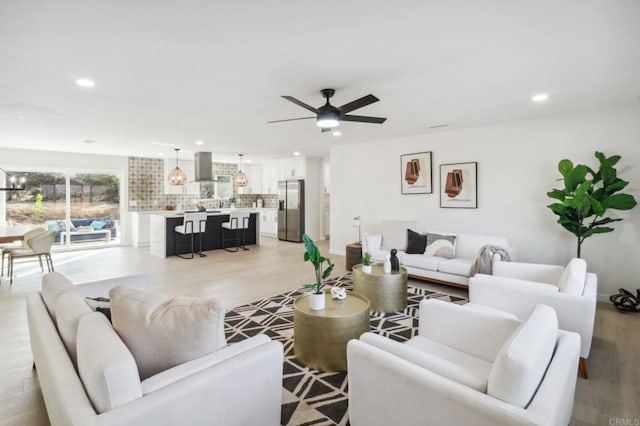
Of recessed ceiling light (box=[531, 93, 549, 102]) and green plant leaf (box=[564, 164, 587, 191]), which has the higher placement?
recessed ceiling light (box=[531, 93, 549, 102])

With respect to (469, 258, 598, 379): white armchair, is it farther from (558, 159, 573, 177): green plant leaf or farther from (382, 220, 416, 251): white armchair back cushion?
(382, 220, 416, 251): white armchair back cushion

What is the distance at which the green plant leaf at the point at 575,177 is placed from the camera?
12.6 ft

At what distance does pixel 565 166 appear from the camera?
13.3 ft

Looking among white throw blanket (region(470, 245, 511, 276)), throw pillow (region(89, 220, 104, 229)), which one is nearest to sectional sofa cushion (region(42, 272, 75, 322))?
white throw blanket (region(470, 245, 511, 276))

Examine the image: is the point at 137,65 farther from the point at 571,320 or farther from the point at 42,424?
the point at 571,320

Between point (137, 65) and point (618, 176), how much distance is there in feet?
18.9

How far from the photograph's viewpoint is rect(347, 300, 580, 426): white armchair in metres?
1.19

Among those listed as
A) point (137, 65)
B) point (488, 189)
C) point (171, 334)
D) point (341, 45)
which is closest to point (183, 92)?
point (137, 65)

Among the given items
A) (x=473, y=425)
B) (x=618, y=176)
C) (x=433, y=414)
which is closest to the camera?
(x=473, y=425)

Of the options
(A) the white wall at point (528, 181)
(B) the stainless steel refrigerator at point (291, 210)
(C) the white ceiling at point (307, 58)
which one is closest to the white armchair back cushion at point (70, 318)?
(C) the white ceiling at point (307, 58)

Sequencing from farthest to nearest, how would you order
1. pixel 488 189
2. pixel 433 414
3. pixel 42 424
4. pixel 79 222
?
pixel 79 222 < pixel 488 189 < pixel 42 424 < pixel 433 414

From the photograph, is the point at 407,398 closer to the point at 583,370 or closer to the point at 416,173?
the point at 583,370

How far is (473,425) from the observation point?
47.4 inches

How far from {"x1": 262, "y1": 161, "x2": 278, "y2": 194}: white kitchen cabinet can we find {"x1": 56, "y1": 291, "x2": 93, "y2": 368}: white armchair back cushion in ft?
27.7
